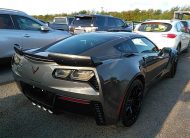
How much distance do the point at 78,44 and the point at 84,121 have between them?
118cm

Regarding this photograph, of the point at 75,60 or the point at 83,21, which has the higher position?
the point at 75,60

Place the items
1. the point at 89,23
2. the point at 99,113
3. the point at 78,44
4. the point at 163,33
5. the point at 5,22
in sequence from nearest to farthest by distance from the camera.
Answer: the point at 99,113
the point at 78,44
the point at 5,22
the point at 163,33
the point at 89,23

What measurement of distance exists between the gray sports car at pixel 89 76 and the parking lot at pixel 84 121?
25cm

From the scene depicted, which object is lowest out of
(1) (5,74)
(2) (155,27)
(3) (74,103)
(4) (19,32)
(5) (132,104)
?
(1) (5,74)

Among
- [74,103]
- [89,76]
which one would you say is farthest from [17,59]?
[89,76]

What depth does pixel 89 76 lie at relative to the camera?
308 centimetres

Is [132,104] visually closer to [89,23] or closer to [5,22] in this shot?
[5,22]

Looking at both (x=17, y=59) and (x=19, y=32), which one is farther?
(x=19, y=32)

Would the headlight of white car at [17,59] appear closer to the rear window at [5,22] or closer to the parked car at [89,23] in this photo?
the rear window at [5,22]

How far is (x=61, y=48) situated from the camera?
3947 millimetres

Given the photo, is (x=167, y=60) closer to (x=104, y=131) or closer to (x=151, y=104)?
(x=151, y=104)

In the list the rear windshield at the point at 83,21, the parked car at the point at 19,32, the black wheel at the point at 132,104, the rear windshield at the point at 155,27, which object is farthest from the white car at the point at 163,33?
the black wheel at the point at 132,104

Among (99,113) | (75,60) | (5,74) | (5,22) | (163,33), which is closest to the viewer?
(75,60)

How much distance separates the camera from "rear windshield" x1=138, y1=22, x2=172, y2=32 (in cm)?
884
